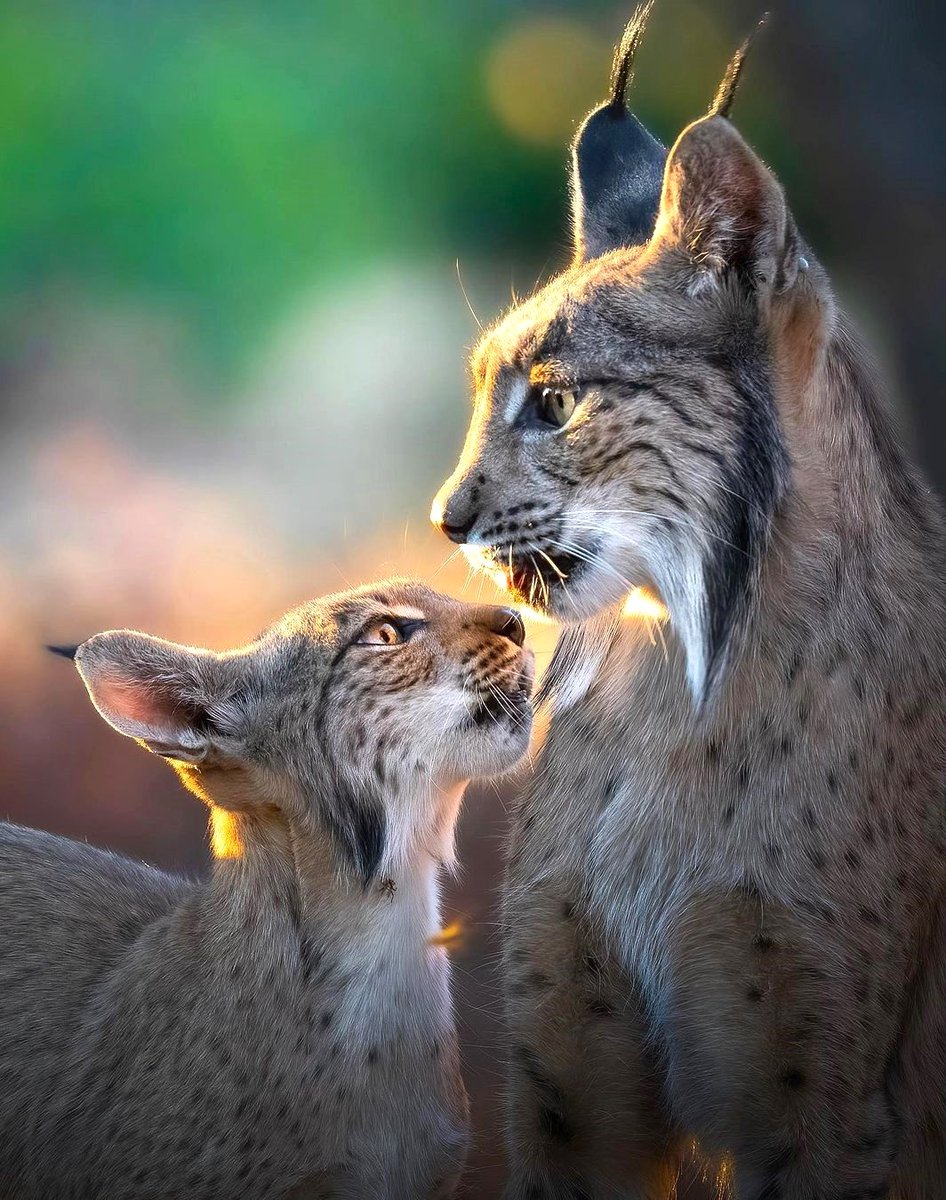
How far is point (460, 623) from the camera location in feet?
7.41

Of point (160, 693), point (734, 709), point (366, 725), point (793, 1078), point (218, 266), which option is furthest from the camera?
point (218, 266)

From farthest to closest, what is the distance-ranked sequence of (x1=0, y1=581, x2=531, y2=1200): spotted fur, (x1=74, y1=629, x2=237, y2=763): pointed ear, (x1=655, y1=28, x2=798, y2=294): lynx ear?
(x1=0, y1=581, x2=531, y2=1200): spotted fur
(x1=74, y1=629, x2=237, y2=763): pointed ear
(x1=655, y1=28, x2=798, y2=294): lynx ear

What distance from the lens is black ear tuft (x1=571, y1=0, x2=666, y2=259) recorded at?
2230 millimetres

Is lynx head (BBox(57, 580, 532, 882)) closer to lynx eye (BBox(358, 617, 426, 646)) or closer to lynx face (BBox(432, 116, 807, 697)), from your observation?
lynx eye (BBox(358, 617, 426, 646))

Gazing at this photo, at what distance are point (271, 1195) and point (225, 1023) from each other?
0.25 m

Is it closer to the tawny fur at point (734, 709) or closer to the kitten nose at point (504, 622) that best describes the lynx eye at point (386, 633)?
the kitten nose at point (504, 622)

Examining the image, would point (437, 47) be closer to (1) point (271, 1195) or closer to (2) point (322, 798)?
(2) point (322, 798)

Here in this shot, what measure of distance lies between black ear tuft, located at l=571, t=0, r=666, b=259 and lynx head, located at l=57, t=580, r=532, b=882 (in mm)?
602

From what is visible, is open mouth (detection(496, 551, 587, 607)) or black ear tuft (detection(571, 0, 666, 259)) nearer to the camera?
open mouth (detection(496, 551, 587, 607))

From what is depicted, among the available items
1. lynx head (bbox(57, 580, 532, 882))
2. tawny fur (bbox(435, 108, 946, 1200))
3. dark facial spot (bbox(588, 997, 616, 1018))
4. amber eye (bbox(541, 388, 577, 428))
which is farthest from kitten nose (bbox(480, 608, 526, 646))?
dark facial spot (bbox(588, 997, 616, 1018))

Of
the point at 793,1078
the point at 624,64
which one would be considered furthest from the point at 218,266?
the point at 793,1078

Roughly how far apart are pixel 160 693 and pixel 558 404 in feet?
2.30

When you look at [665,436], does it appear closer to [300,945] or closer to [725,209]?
[725,209]

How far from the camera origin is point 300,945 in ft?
7.13
